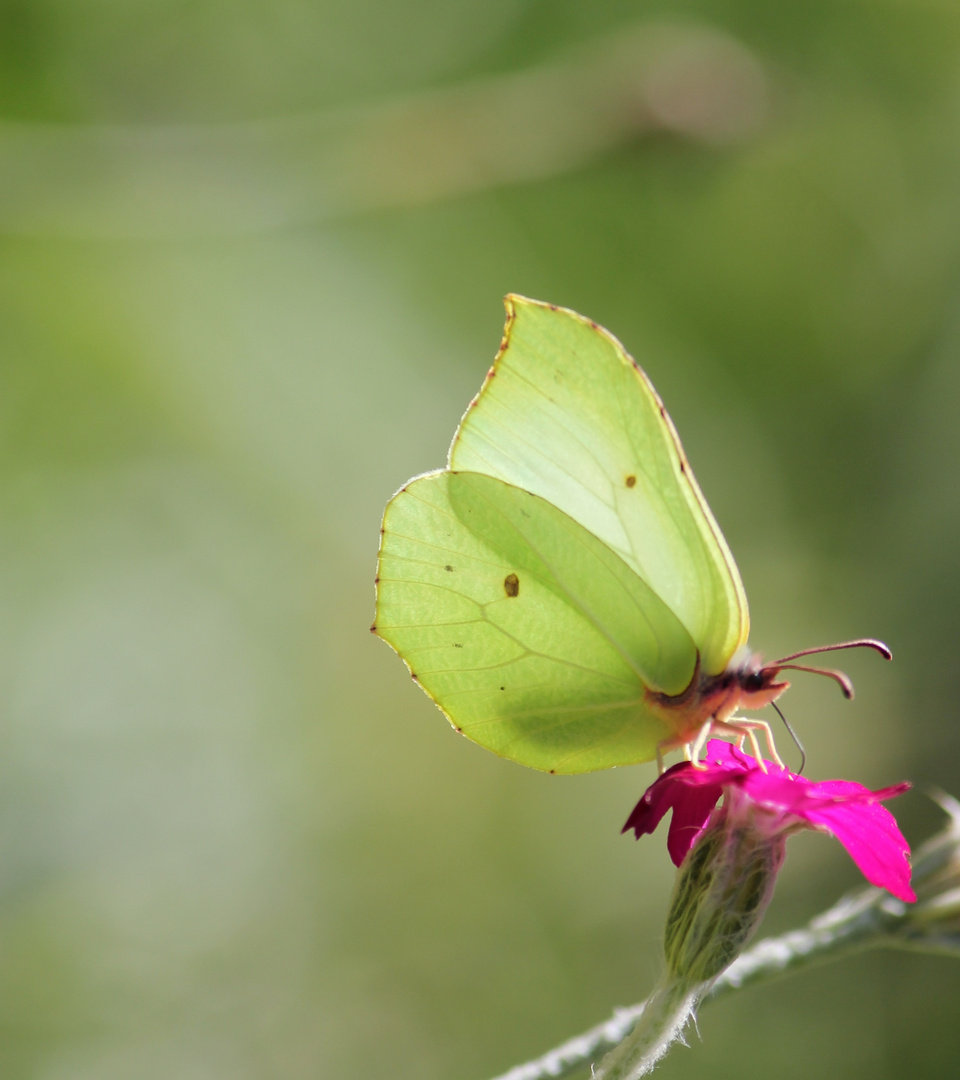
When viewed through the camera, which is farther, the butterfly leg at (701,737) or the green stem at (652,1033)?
the butterfly leg at (701,737)

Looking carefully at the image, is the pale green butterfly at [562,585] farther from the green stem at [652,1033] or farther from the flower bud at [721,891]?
the green stem at [652,1033]

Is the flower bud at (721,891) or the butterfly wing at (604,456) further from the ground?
the butterfly wing at (604,456)

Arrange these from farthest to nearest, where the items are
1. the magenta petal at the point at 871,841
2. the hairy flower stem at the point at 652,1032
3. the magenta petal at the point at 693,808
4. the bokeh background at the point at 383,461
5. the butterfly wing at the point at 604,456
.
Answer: the bokeh background at the point at 383,461 → the butterfly wing at the point at 604,456 → the magenta petal at the point at 693,808 → the magenta petal at the point at 871,841 → the hairy flower stem at the point at 652,1032

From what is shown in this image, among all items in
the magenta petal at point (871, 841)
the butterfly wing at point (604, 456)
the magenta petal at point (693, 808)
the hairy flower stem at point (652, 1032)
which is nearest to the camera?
the hairy flower stem at point (652, 1032)

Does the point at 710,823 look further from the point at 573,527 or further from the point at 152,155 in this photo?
the point at 152,155

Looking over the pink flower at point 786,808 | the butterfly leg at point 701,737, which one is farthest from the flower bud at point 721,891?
the butterfly leg at point 701,737

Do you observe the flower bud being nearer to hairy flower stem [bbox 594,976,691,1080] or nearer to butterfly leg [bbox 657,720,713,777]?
hairy flower stem [bbox 594,976,691,1080]

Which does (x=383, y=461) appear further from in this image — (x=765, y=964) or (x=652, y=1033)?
(x=652, y=1033)
